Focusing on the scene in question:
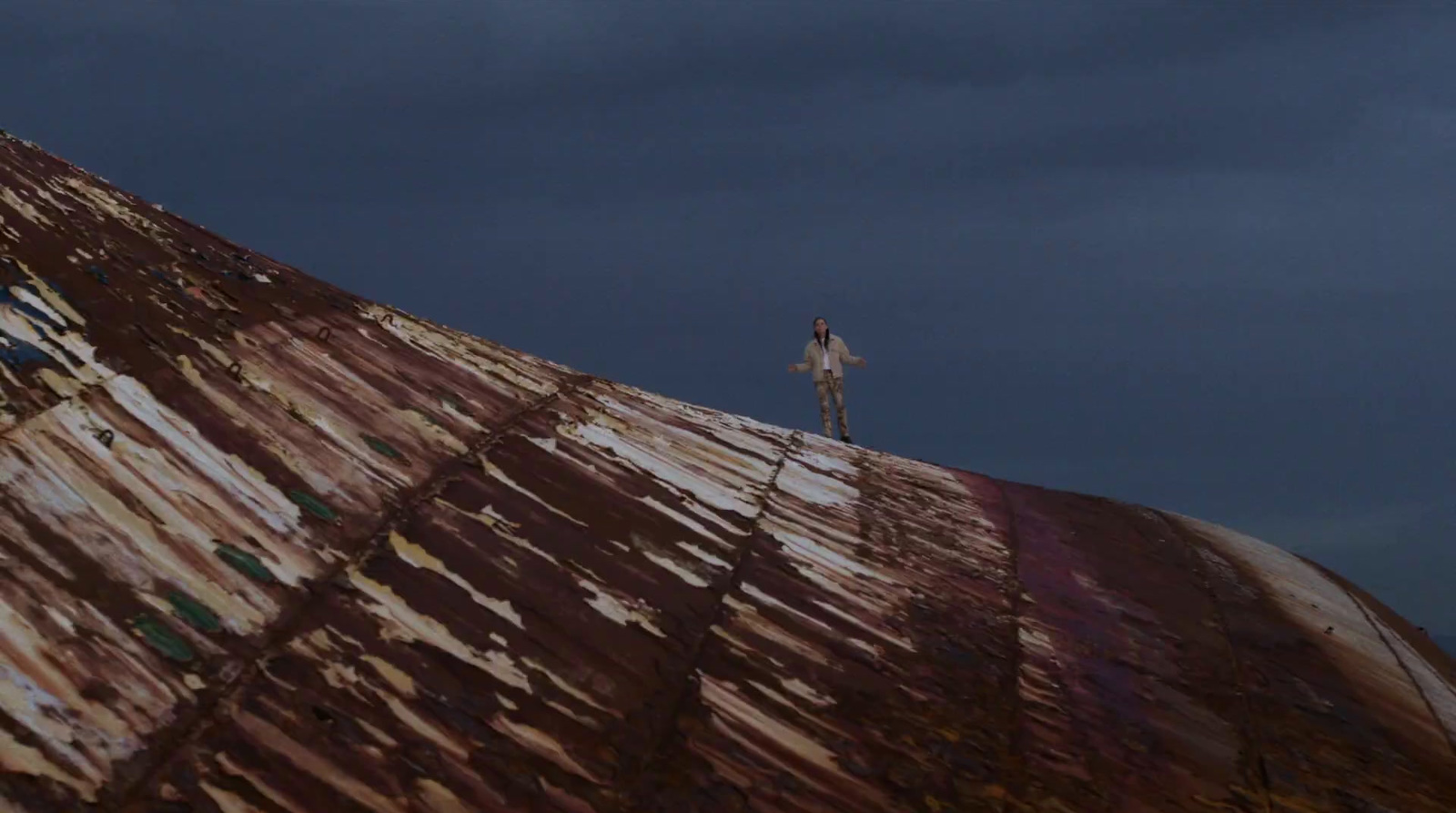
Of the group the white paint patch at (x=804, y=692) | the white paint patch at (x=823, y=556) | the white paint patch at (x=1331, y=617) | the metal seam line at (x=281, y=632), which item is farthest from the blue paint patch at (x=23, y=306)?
the white paint patch at (x=1331, y=617)

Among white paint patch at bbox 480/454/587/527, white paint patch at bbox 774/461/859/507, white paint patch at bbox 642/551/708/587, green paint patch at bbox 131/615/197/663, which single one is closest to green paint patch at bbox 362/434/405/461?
white paint patch at bbox 480/454/587/527

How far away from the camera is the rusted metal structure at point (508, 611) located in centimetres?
943

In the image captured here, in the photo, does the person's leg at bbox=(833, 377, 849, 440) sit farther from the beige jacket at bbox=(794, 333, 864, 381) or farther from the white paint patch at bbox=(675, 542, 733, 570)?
the white paint patch at bbox=(675, 542, 733, 570)

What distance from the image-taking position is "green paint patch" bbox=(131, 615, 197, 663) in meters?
9.40

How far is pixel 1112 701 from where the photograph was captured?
525 inches

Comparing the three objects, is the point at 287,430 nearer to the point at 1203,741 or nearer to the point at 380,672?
the point at 380,672

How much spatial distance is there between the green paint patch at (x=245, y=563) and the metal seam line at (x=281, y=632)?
301 mm

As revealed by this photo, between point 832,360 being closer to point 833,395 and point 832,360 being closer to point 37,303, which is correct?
point 833,395

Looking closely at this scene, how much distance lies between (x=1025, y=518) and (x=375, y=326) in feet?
25.0

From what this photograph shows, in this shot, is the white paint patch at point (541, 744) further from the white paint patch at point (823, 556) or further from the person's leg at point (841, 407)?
the person's leg at point (841, 407)

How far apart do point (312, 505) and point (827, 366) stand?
59.0 ft

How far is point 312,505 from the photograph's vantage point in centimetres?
1141

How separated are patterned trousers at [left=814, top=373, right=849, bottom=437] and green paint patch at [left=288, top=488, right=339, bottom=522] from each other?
671 inches

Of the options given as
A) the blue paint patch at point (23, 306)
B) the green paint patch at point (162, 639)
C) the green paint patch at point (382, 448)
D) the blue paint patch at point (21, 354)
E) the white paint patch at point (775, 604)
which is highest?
the white paint patch at point (775, 604)
